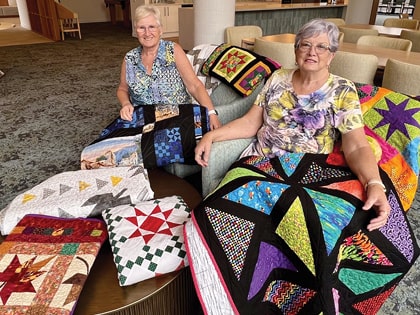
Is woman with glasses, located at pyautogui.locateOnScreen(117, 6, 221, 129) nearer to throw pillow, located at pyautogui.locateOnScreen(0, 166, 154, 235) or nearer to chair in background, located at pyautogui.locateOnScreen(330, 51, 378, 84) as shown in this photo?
throw pillow, located at pyautogui.locateOnScreen(0, 166, 154, 235)

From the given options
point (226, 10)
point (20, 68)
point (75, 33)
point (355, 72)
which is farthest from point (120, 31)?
point (355, 72)

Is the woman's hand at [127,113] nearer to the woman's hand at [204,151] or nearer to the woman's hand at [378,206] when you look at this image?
the woman's hand at [204,151]

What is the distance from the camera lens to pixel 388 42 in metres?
3.74

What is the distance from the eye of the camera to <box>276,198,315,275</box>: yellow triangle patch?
4.16 ft

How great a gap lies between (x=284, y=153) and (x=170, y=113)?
0.71m

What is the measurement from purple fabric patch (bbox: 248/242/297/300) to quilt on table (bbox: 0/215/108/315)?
0.56 metres

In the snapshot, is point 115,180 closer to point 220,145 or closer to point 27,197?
point 27,197

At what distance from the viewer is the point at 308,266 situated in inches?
50.1

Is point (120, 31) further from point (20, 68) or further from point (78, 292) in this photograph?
point (78, 292)

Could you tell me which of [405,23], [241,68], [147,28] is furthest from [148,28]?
[405,23]

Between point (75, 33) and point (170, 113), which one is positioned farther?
point (75, 33)

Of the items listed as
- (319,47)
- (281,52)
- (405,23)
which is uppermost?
(319,47)

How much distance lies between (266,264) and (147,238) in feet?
1.45

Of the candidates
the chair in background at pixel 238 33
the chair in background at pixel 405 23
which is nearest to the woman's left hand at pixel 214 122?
the chair in background at pixel 238 33
